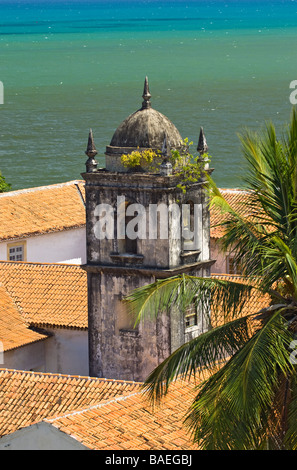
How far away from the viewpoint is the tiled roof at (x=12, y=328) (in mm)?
32469

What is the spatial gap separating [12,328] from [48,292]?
6.19ft

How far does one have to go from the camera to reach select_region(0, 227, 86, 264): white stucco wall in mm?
43000

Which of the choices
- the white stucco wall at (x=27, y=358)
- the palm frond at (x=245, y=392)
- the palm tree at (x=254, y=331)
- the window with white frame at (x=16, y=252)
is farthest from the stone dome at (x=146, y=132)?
the window with white frame at (x=16, y=252)

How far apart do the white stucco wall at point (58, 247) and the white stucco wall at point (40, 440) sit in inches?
803

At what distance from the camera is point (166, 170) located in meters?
29.0

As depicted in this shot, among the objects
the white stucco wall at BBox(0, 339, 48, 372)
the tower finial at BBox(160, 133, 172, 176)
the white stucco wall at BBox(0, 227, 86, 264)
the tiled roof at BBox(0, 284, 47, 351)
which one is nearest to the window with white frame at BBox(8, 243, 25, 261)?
the white stucco wall at BBox(0, 227, 86, 264)

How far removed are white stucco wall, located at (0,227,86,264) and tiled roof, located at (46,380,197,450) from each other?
18.1 m

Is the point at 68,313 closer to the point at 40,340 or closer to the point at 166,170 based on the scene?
the point at 40,340

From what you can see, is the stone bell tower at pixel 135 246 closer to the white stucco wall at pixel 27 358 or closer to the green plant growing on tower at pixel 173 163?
the green plant growing on tower at pixel 173 163

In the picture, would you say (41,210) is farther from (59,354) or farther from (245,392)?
(245,392)

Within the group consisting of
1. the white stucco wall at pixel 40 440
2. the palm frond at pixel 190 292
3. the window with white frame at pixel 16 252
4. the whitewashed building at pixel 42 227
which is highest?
the whitewashed building at pixel 42 227

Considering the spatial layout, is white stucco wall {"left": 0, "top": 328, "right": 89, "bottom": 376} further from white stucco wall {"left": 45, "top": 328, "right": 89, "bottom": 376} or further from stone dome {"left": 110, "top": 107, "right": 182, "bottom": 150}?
stone dome {"left": 110, "top": 107, "right": 182, "bottom": 150}

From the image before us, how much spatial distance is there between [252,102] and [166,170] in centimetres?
9176

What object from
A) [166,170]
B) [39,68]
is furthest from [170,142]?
[39,68]
